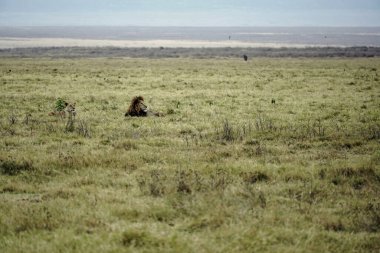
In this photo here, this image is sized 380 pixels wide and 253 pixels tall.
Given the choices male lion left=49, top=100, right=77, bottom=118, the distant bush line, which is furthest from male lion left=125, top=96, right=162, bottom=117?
the distant bush line

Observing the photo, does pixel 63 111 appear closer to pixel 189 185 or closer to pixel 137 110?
pixel 137 110

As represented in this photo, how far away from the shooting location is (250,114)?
63.5 feet

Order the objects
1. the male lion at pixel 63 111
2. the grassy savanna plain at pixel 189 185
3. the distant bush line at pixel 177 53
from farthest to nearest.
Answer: the distant bush line at pixel 177 53 → the male lion at pixel 63 111 → the grassy savanna plain at pixel 189 185

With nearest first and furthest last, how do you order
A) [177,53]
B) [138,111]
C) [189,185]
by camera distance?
[189,185], [138,111], [177,53]

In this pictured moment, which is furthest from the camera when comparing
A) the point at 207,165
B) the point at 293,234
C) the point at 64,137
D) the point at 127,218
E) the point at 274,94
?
the point at 274,94

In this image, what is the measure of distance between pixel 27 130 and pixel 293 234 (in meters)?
10.8

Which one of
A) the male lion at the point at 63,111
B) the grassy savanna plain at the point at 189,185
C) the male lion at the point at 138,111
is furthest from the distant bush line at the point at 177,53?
the grassy savanna plain at the point at 189,185

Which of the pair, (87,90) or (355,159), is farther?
(87,90)

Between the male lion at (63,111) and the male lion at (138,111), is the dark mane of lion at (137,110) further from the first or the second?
the male lion at (63,111)

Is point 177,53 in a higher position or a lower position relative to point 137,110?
higher

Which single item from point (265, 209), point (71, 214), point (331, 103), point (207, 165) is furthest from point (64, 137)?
point (331, 103)

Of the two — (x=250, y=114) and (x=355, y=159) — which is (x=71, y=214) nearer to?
(x=355, y=159)

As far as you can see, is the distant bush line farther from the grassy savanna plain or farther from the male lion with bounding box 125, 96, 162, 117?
the grassy savanna plain

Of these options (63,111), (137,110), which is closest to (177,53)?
(137,110)
